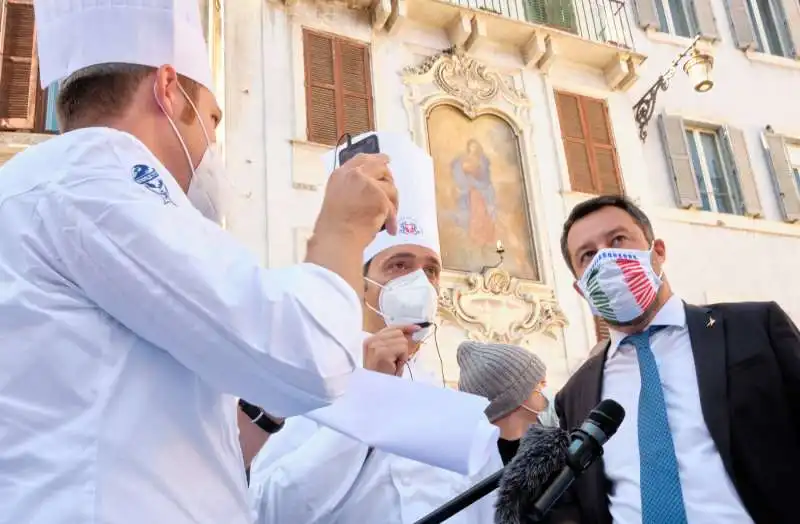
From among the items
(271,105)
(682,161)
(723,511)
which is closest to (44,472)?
(723,511)

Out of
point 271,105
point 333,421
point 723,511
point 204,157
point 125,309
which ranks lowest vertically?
point 723,511

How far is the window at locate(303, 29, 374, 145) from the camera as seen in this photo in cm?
998

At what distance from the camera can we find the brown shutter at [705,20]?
13.4 m

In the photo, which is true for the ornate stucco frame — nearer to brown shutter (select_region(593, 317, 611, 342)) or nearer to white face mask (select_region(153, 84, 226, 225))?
brown shutter (select_region(593, 317, 611, 342))

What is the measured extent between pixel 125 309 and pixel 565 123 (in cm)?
1103

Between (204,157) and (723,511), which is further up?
(204,157)

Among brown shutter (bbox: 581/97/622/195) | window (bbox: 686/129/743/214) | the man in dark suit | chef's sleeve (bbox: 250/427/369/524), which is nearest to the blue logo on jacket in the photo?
chef's sleeve (bbox: 250/427/369/524)

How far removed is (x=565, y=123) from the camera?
1165cm

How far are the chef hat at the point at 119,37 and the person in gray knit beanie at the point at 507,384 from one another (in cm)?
215

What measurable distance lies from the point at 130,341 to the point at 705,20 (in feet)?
46.4

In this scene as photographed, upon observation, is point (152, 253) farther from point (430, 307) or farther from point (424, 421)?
point (430, 307)

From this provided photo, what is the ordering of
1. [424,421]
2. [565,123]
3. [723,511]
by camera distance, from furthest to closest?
[565,123], [723,511], [424,421]

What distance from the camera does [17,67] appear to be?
363 inches

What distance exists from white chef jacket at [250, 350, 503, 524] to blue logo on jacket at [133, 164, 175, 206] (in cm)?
121
